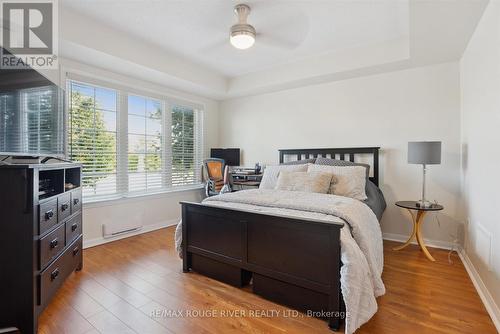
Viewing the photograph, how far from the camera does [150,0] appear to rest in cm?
231

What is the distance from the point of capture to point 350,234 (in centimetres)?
182

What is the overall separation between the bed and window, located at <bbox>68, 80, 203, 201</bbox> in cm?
168

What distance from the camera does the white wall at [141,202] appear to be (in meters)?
3.19

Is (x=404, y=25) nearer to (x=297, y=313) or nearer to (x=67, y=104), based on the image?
(x=297, y=313)

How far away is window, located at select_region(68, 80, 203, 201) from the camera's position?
10.6 feet

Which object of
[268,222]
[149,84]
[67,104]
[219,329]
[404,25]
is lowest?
[219,329]

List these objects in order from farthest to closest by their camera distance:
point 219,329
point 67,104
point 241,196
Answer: point 67,104 < point 241,196 < point 219,329

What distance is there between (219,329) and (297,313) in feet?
1.83

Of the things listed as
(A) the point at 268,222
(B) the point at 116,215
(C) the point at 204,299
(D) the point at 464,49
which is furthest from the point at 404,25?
(B) the point at 116,215

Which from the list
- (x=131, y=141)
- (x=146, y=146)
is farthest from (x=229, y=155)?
(x=131, y=141)

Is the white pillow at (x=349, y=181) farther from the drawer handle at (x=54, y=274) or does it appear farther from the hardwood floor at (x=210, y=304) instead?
the drawer handle at (x=54, y=274)

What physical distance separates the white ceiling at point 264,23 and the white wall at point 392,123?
65cm

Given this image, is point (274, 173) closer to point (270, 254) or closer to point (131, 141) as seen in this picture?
point (270, 254)

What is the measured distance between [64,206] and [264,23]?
2.55 m
